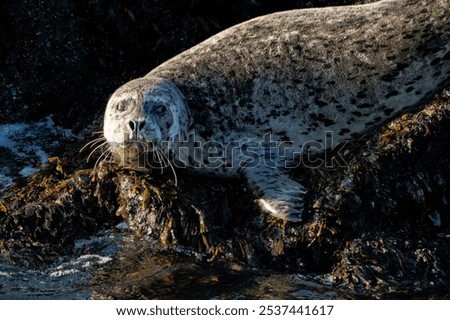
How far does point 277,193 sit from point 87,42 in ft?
8.42

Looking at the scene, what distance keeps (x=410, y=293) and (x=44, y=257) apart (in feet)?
7.32

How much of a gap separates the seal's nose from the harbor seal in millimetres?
66

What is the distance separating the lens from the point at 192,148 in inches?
288

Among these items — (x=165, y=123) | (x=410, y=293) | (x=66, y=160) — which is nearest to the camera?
(x=410, y=293)

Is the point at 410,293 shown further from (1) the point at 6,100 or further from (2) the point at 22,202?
(1) the point at 6,100

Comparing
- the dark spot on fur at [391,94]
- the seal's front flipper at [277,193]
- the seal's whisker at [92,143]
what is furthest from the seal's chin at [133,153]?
the dark spot on fur at [391,94]

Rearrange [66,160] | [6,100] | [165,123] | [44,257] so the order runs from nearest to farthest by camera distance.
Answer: [44,257] → [165,123] → [66,160] → [6,100]

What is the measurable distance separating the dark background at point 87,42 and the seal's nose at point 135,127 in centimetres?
156

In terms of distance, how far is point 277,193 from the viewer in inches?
269

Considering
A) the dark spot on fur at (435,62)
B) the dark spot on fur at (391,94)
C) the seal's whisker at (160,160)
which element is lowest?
the seal's whisker at (160,160)

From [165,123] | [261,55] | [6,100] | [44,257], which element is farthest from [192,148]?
[6,100]

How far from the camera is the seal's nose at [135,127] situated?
6.89 meters

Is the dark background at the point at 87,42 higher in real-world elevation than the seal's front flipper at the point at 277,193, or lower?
higher

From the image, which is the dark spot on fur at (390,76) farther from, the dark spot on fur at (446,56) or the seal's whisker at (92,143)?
the seal's whisker at (92,143)
